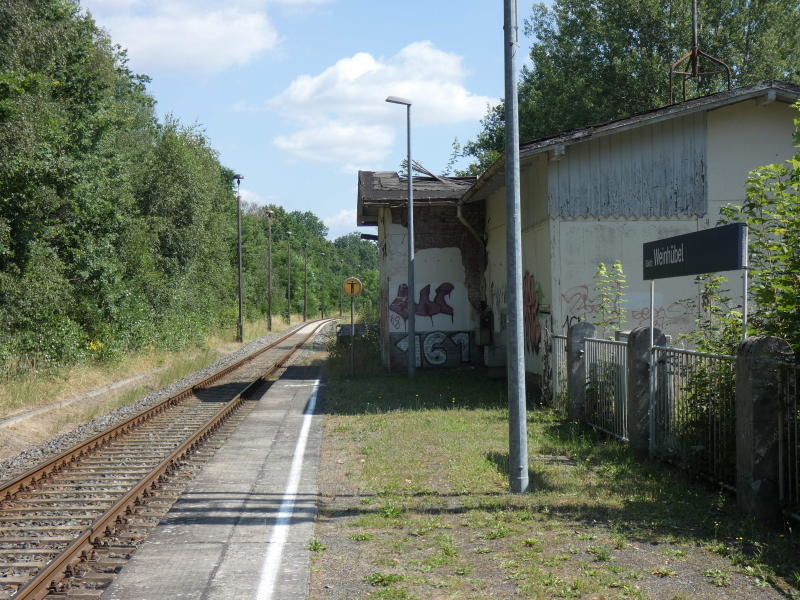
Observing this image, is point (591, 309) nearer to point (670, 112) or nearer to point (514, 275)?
point (670, 112)

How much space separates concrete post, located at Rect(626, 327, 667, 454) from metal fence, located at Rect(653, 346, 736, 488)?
223 millimetres

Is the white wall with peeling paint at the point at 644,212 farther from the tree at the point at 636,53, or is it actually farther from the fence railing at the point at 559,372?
the tree at the point at 636,53

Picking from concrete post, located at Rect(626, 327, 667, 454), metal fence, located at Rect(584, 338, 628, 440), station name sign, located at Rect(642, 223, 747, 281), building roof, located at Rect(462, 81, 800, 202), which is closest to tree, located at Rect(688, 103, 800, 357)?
station name sign, located at Rect(642, 223, 747, 281)

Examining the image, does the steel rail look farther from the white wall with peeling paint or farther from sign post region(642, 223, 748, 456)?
the white wall with peeling paint

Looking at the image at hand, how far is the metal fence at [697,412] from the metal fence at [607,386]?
1041mm

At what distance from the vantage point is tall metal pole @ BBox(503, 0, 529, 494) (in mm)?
8453

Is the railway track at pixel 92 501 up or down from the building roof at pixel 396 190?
down

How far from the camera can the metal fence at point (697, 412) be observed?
7.89 metres

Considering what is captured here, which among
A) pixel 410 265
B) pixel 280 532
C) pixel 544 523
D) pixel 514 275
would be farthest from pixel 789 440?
pixel 410 265

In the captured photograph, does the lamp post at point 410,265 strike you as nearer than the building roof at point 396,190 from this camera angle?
Yes

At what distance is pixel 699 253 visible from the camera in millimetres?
8391

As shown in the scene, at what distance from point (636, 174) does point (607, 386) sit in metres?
5.71

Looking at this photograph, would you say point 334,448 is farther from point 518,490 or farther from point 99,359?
point 99,359

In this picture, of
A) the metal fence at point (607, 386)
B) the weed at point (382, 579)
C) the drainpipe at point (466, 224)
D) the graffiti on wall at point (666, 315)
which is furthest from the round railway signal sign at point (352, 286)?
the weed at point (382, 579)
